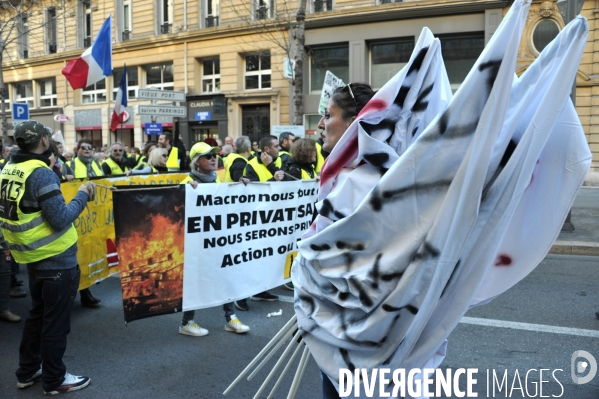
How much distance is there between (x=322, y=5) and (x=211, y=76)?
21.8 ft

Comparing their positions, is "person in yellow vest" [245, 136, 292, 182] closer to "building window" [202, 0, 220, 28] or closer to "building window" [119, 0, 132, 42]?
"building window" [202, 0, 220, 28]

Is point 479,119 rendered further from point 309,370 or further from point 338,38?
point 338,38

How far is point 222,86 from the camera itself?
23.6 metres

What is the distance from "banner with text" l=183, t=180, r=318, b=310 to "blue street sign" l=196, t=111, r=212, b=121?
19005 mm

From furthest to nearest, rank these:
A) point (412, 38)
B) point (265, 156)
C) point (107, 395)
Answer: point (412, 38) < point (265, 156) < point (107, 395)

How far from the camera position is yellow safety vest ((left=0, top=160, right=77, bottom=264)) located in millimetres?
3430

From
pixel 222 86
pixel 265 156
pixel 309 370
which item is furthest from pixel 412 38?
pixel 309 370

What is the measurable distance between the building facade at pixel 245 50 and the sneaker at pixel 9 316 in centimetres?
1189

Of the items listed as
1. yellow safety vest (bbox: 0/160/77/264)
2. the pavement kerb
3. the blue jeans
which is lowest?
the pavement kerb

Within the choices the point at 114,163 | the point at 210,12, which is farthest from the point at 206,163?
the point at 210,12

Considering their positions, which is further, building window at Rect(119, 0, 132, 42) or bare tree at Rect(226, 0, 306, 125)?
building window at Rect(119, 0, 132, 42)

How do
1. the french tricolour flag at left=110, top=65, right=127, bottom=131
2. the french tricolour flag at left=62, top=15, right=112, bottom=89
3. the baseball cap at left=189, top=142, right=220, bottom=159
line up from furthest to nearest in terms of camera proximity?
the french tricolour flag at left=110, top=65, right=127, bottom=131 → the french tricolour flag at left=62, top=15, right=112, bottom=89 → the baseball cap at left=189, top=142, right=220, bottom=159

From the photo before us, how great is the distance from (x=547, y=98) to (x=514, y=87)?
152 millimetres

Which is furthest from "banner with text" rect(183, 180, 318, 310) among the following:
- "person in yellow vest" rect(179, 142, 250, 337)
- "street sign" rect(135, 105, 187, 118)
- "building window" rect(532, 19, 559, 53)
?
"building window" rect(532, 19, 559, 53)
